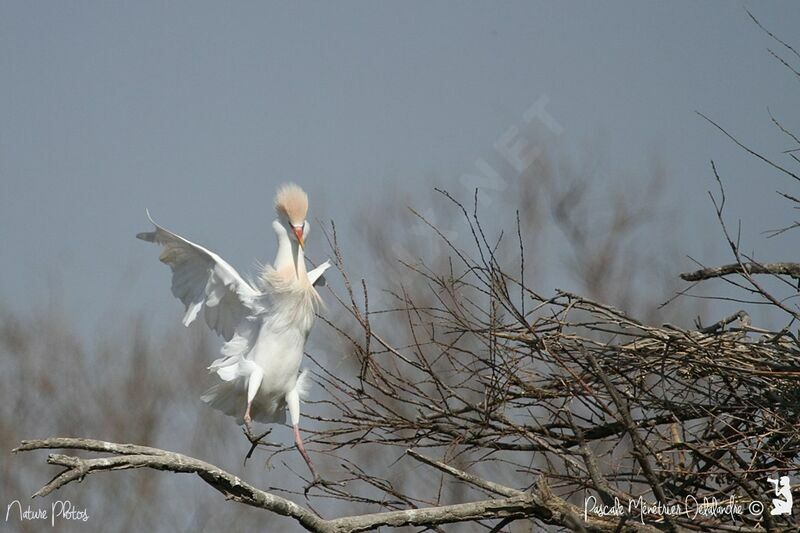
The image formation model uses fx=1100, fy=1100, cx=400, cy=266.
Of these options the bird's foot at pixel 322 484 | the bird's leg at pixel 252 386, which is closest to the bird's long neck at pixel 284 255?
the bird's leg at pixel 252 386

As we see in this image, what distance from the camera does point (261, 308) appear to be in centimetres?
539

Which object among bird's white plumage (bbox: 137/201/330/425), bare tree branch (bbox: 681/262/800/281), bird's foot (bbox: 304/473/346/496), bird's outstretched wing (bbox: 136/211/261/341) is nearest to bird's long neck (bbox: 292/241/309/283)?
bird's white plumage (bbox: 137/201/330/425)

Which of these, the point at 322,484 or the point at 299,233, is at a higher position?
the point at 299,233

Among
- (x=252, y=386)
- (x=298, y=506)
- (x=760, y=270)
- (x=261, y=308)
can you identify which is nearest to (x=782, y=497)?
(x=760, y=270)

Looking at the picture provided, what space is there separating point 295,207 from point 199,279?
0.58 m

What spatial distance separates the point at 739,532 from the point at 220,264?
2861 mm

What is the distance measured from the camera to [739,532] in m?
3.03

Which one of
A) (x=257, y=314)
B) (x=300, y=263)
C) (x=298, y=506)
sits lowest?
(x=298, y=506)

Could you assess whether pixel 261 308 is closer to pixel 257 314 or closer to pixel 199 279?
pixel 257 314

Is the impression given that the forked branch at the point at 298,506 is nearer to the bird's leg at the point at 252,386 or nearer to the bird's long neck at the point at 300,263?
the bird's leg at the point at 252,386

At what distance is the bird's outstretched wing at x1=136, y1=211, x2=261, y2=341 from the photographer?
5.17m

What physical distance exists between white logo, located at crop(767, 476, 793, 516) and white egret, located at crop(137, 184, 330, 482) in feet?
8.02

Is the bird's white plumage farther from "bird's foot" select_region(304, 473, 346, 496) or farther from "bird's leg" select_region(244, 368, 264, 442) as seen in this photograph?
"bird's foot" select_region(304, 473, 346, 496)

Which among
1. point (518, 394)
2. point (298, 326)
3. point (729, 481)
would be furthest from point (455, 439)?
point (298, 326)
